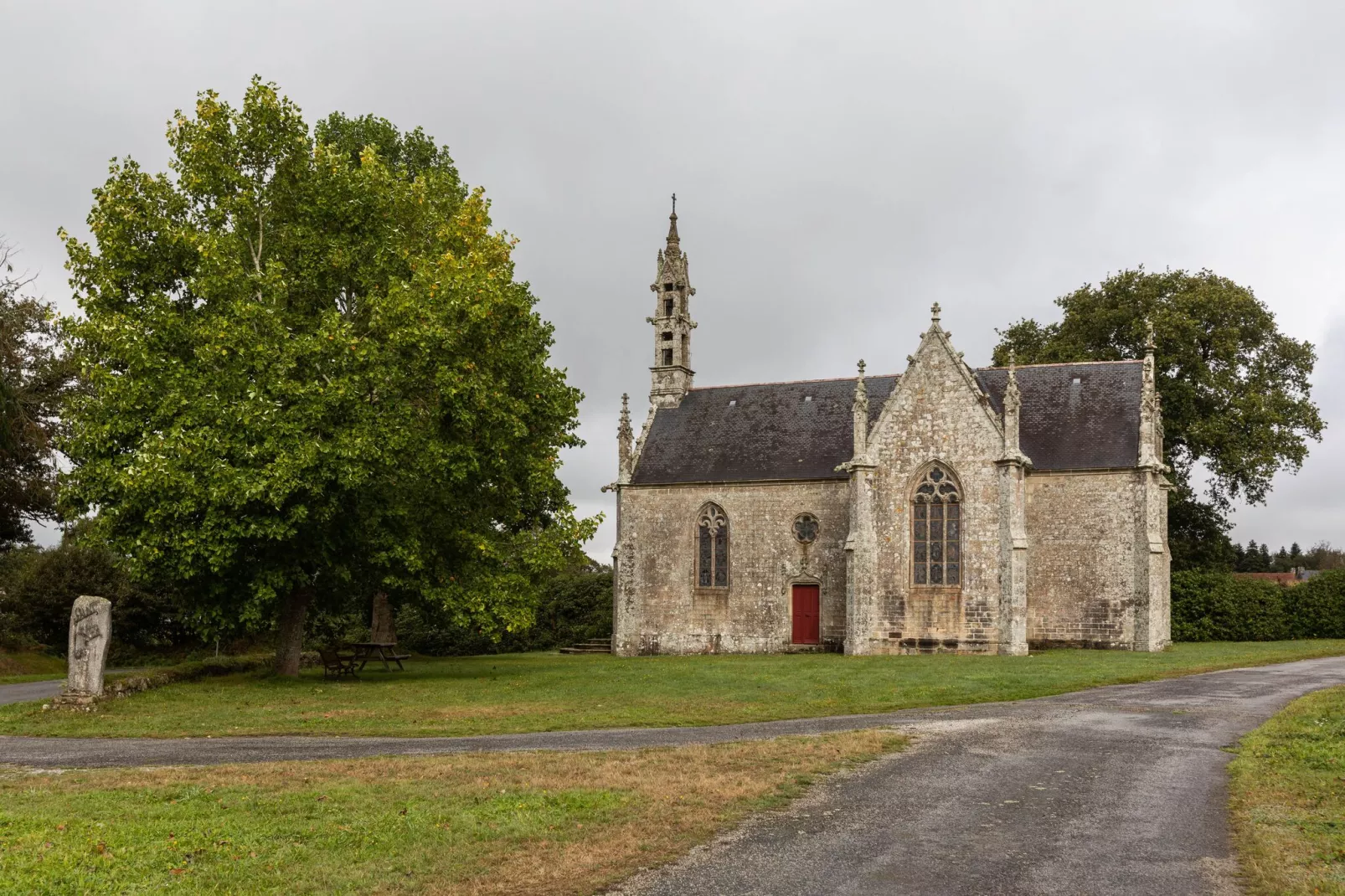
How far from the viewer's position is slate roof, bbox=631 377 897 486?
39.8m

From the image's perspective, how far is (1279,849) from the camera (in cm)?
901

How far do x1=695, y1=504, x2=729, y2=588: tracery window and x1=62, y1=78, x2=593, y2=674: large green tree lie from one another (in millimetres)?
11973

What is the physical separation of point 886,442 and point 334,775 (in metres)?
26.4

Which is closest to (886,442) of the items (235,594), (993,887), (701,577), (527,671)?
(701,577)

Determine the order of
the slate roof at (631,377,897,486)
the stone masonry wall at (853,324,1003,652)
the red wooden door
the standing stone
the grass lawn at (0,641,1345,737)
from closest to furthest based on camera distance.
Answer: the grass lawn at (0,641,1345,737)
the standing stone
the stone masonry wall at (853,324,1003,652)
the red wooden door
the slate roof at (631,377,897,486)

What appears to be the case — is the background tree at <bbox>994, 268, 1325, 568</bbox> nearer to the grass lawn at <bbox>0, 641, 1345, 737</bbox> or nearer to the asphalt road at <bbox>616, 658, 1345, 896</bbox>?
the grass lawn at <bbox>0, 641, 1345, 737</bbox>

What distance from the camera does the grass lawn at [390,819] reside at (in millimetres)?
8398

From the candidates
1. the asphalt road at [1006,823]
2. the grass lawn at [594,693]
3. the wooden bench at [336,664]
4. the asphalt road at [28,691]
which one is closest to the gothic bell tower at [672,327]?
the grass lawn at [594,693]

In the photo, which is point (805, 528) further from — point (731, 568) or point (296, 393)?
point (296, 393)

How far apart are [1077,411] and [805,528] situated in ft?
33.6

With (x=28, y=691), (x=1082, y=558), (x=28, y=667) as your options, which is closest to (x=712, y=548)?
(x=1082, y=558)

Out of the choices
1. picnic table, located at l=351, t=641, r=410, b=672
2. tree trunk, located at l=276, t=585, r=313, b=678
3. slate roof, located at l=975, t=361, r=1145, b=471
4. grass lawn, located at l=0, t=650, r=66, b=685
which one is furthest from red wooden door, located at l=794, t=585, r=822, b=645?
grass lawn, located at l=0, t=650, r=66, b=685

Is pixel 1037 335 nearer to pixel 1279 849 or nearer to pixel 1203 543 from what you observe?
pixel 1203 543

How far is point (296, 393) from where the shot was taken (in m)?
22.7
